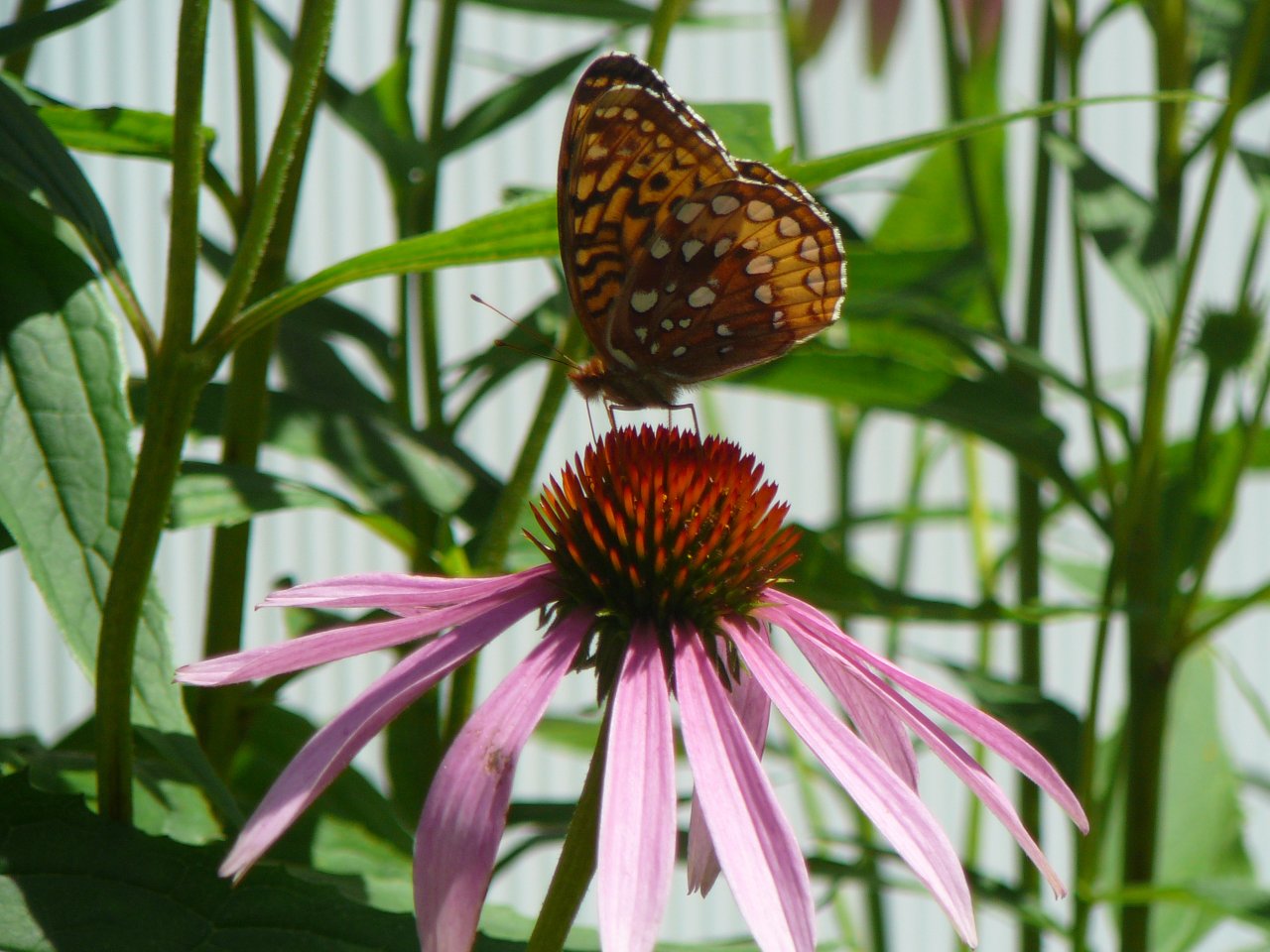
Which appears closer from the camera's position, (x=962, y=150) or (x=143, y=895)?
(x=143, y=895)

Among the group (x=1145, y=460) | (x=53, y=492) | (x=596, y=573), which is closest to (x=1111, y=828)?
(x=1145, y=460)

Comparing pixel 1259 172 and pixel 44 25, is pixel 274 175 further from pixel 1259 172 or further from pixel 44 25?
pixel 1259 172

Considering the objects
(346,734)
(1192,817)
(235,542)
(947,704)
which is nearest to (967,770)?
(947,704)

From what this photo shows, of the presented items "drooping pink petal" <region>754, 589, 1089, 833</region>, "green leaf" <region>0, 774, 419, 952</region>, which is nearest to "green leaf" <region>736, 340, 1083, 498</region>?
"drooping pink petal" <region>754, 589, 1089, 833</region>

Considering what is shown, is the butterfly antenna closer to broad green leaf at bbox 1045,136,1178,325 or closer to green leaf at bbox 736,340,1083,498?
green leaf at bbox 736,340,1083,498

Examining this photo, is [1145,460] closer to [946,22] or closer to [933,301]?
[933,301]

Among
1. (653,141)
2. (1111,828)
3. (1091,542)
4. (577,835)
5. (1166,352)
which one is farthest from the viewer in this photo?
(1091,542)

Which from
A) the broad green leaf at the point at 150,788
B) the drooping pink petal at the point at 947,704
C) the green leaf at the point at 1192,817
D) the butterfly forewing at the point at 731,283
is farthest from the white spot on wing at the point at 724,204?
the green leaf at the point at 1192,817
